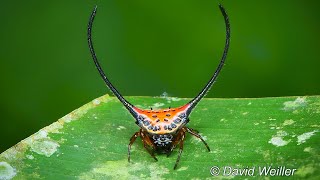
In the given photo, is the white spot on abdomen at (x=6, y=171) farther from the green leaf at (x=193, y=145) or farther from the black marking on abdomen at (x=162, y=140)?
the black marking on abdomen at (x=162, y=140)

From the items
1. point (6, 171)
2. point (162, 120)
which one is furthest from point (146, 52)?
point (6, 171)

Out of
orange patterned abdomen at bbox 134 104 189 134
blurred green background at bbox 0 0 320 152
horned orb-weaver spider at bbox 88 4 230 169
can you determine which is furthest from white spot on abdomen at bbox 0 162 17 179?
blurred green background at bbox 0 0 320 152

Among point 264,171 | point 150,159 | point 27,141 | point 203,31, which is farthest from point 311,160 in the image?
point 203,31

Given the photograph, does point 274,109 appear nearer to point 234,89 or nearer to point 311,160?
point 311,160

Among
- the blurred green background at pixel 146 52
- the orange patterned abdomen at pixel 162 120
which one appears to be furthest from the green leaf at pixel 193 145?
the blurred green background at pixel 146 52

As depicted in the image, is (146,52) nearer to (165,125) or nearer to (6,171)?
(165,125)

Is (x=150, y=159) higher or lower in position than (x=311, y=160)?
lower
